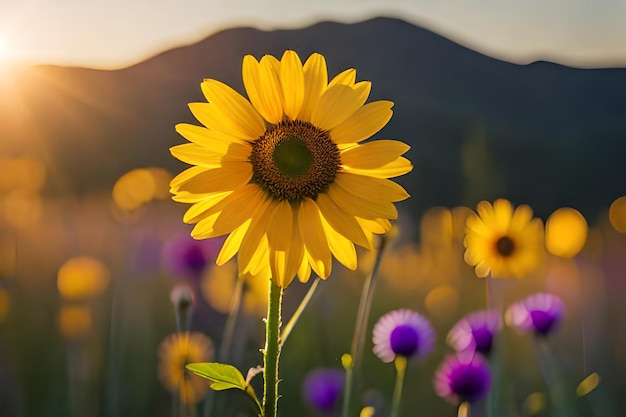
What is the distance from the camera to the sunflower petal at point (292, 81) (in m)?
0.95

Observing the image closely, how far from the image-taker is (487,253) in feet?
6.99

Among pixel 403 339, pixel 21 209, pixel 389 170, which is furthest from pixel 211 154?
pixel 21 209

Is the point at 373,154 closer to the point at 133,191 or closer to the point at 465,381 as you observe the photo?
the point at 465,381

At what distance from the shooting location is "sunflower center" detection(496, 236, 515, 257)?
2141 millimetres

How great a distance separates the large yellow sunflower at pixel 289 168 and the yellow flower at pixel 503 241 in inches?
46.7

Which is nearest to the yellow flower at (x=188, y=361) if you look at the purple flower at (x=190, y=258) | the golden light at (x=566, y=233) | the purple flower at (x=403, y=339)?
the purple flower at (x=190, y=258)

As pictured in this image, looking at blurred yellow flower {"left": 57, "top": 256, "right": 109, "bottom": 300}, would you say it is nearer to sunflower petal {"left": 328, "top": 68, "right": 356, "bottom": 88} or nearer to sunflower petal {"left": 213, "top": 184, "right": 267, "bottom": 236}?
sunflower petal {"left": 213, "top": 184, "right": 267, "bottom": 236}

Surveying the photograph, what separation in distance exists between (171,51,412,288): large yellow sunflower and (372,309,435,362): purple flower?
597 mm

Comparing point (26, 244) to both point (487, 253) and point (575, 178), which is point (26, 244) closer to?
point (487, 253)

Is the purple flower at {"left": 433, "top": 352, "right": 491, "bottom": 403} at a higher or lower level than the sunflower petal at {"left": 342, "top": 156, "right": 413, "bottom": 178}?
lower

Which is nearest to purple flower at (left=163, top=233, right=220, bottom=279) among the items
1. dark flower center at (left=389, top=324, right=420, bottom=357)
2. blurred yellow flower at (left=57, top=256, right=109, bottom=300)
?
blurred yellow flower at (left=57, top=256, right=109, bottom=300)

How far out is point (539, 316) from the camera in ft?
5.90

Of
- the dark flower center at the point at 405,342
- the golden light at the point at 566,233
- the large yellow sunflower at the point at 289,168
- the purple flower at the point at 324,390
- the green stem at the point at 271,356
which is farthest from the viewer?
the golden light at the point at 566,233

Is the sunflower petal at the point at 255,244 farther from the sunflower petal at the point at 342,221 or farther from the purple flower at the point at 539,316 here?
the purple flower at the point at 539,316
